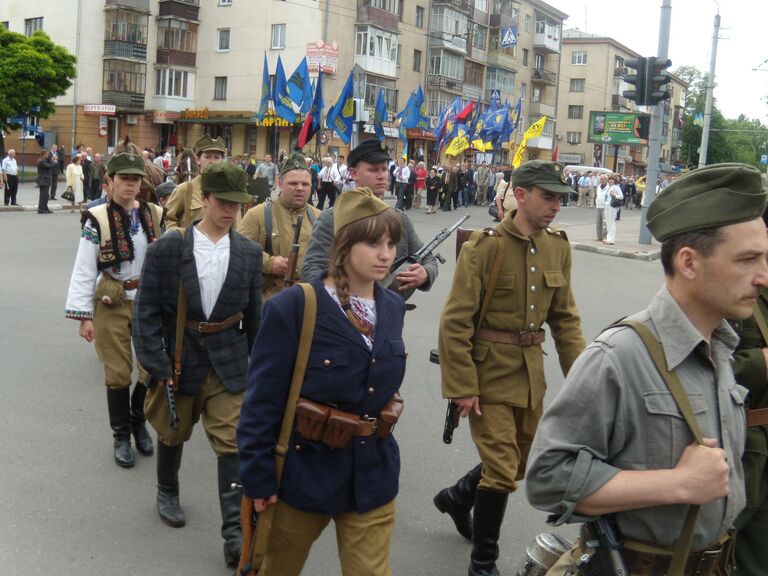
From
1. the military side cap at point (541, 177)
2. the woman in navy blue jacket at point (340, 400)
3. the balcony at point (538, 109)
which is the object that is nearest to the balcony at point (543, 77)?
the balcony at point (538, 109)

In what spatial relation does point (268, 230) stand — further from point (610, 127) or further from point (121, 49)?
point (610, 127)

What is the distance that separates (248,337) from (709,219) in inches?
114

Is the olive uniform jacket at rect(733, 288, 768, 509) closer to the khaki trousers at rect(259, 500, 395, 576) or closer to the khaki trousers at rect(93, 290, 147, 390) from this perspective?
the khaki trousers at rect(259, 500, 395, 576)

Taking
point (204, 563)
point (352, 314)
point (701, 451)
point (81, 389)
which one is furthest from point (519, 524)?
point (81, 389)

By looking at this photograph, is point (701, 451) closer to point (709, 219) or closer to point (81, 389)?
point (709, 219)

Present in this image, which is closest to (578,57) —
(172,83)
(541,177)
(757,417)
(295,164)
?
(172,83)

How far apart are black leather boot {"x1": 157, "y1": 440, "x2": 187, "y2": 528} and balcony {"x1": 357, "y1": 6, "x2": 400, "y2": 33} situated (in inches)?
1958

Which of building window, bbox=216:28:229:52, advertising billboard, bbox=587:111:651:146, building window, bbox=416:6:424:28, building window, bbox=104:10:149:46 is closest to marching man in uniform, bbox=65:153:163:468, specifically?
building window, bbox=104:10:149:46

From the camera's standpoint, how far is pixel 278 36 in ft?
168

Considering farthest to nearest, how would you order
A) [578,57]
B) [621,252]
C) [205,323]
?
1. [578,57]
2. [621,252]
3. [205,323]

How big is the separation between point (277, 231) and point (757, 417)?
3567 millimetres

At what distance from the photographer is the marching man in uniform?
5184 mm

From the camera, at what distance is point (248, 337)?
4473 mm

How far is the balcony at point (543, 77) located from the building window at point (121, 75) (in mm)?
37808
